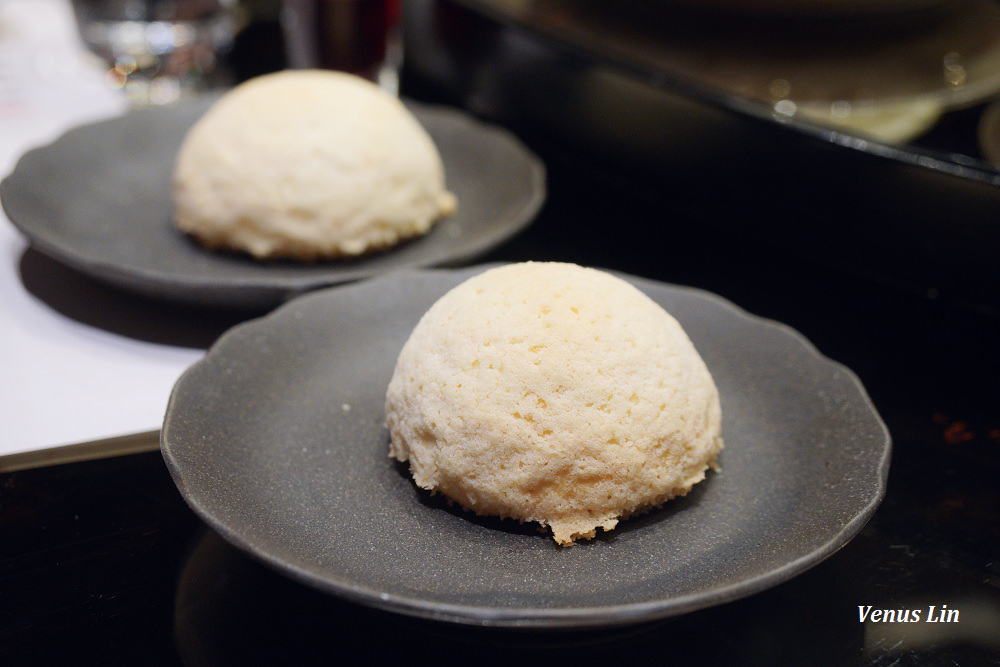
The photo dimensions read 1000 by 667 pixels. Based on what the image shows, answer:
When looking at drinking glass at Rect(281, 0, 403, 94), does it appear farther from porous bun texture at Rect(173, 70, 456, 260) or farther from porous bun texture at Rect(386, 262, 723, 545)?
porous bun texture at Rect(386, 262, 723, 545)

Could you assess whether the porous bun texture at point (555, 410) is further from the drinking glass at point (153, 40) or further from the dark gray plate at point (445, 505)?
the drinking glass at point (153, 40)

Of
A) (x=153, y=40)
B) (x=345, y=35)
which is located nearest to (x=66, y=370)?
(x=345, y=35)

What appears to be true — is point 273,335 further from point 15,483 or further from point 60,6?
point 60,6

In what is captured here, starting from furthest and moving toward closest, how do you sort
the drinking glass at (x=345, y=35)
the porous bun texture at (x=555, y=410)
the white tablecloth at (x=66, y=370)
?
the drinking glass at (x=345, y=35)
the white tablecloth at (x=66, y=370)
the porous bun texture at (x=555, y=410)

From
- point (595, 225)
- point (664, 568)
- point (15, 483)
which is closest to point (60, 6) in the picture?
point (595, 225)

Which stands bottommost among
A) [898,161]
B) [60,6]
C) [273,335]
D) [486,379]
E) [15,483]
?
[60,6]

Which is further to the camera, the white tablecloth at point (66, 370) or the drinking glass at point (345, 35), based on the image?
the drinking glass at point (345, 35)

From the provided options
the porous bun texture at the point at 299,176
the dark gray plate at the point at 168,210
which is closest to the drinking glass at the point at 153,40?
the dark gray plate at the point at 168,210

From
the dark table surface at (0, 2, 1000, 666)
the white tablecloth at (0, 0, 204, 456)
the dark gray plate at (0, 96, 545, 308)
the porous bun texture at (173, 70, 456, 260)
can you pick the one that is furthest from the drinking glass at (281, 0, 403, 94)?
the dark table surface at (0, 2, 1000, 666)
